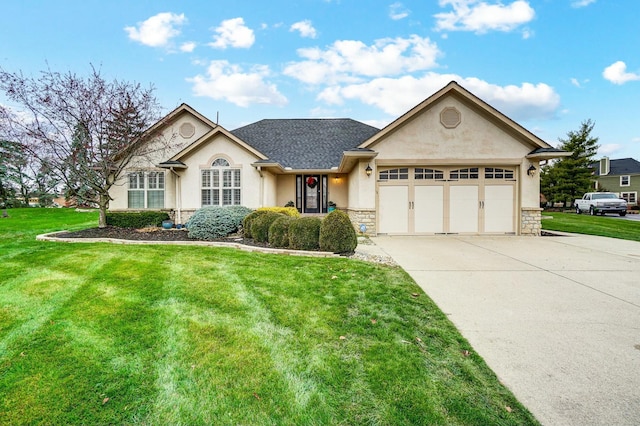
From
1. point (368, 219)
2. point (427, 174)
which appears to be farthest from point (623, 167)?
point (368, 219)

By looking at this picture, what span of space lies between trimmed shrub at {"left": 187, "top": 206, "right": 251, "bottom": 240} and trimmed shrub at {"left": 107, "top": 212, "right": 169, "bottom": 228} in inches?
162

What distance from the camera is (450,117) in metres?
11.1

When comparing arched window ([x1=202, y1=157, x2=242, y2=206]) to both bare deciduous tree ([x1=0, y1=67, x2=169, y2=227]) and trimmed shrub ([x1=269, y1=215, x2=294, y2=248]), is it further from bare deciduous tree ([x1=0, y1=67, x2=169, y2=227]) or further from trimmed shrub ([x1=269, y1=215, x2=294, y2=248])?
trimmed shrub ([x1=269, y1=215, x2=294, y2=248])

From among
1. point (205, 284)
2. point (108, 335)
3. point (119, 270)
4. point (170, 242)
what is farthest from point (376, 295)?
point (170, 242)

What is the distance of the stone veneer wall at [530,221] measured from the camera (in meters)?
11.2

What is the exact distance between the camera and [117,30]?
1252 cm

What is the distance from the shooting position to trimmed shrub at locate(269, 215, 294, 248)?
8117mm

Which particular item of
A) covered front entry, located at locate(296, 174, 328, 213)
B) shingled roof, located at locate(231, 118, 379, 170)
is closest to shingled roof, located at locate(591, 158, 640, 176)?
shingled roof, located at locate(231, 118, 379, 170)

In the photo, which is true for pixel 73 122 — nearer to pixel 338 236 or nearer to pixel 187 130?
pixel 187 130

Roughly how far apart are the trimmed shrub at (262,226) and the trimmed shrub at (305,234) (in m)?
1.18

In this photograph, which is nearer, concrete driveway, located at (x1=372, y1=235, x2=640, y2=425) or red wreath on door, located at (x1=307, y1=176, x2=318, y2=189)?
concrete driveway, located at (x1=372, y1=235, x2=640, y2=425)

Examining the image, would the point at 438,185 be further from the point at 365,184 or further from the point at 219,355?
the point at 219,355

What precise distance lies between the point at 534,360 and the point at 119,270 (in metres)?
6.53

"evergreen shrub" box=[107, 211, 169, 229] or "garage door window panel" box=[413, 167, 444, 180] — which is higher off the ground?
"garage door window panel" box=[413, 167, 444, 180]
